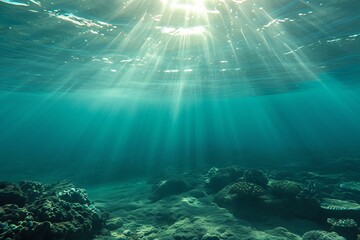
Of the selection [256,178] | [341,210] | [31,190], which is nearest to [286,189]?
[256,178]

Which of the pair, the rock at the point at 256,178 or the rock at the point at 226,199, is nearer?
the rock at the point at 226,199

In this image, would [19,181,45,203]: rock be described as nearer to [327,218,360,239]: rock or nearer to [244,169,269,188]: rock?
[244,169,269,188]: rock

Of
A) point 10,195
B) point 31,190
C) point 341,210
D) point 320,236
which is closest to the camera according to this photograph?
point 10,195

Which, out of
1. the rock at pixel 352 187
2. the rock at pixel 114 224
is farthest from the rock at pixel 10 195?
the rock at pixel 352 187

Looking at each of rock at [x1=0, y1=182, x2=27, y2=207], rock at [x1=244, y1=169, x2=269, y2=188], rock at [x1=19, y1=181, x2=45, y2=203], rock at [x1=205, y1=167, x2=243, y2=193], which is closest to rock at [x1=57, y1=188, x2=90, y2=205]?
rock at [x1=19, y1=181, x2=45, y2=203]

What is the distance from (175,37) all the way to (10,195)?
45.6ft

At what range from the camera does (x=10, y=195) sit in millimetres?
9203

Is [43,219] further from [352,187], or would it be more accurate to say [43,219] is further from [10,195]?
[352,187]

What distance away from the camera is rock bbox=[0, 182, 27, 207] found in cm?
903

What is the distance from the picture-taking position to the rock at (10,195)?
29.6 feet

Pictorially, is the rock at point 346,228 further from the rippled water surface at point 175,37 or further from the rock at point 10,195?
the rock at point 10,195

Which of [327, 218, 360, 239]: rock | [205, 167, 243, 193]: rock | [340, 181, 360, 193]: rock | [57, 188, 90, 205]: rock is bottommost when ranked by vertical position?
[340, 181, 360, 193]: rock

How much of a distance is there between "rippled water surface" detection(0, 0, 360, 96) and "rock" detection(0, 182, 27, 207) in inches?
363

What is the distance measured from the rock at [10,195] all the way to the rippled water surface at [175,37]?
9228 mm
